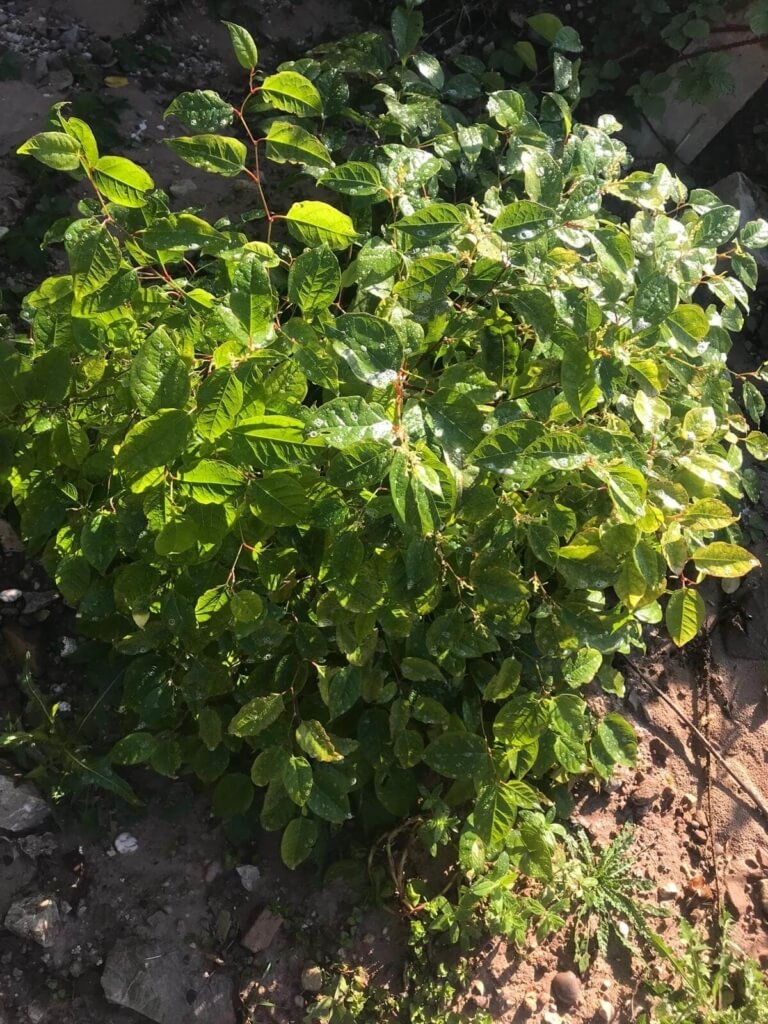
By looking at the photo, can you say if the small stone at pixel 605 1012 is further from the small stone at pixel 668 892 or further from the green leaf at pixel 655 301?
the green leaf at pixel 655 301

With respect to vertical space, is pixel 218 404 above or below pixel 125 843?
above

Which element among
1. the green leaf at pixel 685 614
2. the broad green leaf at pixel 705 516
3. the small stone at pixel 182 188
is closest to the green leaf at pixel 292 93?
the broad green leaf at pixel 705 516

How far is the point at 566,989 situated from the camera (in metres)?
2.12

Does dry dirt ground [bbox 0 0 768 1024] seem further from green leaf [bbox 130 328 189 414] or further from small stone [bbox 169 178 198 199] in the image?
green leaf [bbox 130 328 189 414]

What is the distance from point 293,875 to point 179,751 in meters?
0.51

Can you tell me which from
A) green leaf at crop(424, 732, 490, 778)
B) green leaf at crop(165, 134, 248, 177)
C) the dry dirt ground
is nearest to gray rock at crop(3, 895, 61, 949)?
the dry dirt ground

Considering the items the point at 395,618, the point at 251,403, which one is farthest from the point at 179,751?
the point at 251,403

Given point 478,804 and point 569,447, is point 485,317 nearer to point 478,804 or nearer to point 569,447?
point 569,447

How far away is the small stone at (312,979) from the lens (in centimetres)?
201

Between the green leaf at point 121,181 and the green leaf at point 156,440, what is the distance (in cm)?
46

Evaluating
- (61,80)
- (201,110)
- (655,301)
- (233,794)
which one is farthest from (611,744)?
(61,80)

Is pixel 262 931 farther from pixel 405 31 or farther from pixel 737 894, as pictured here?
pixel 405 31

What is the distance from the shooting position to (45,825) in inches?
80.1

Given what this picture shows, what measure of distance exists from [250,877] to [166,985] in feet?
1.00
